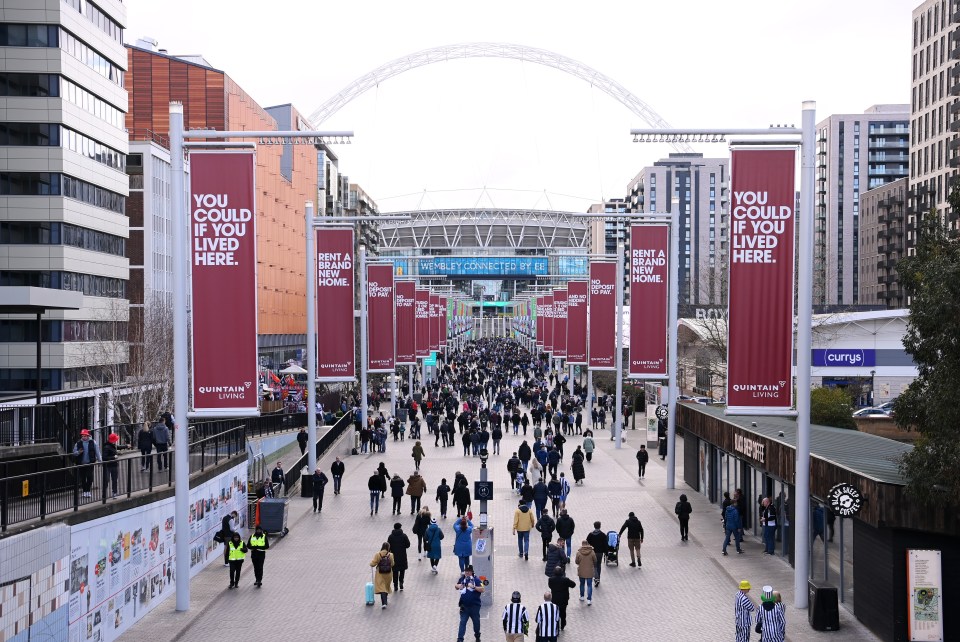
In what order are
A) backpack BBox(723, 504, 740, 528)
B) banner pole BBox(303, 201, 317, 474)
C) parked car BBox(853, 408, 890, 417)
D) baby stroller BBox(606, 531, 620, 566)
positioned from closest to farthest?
1. baby stroller BBox(606, 531, 620, 566)
2. backpack BBox(723, 504, 740, 528)
3. banner pole BBox(303, 201, 317, 474)
4. parked car BBox(853, 408, 890, 417)

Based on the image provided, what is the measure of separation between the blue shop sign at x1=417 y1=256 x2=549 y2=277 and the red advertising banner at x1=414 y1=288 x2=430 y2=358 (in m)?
126

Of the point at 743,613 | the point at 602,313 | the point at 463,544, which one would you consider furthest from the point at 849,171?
the point at 743,613

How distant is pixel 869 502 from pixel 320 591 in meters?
10.0

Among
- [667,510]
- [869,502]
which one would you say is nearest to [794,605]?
[869,502]

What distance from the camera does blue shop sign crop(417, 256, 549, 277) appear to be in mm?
186625

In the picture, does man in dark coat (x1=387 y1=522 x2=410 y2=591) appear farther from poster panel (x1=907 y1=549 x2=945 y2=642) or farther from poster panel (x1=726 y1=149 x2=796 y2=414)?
poster panel (x1=907 y1=549 x2=945 y2=642)

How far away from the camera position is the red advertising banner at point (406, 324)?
49406mm

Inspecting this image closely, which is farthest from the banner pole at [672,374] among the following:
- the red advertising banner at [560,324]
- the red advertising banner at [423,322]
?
the red advertising banner at [560,324]

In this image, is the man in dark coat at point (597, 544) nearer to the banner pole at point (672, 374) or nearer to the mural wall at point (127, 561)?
the mural wall at point (127, 561)

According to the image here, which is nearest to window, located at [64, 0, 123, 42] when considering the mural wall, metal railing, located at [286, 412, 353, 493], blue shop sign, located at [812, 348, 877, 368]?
metal railing, located at [286, 412, 353, 493]

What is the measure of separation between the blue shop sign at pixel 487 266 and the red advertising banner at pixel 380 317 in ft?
471

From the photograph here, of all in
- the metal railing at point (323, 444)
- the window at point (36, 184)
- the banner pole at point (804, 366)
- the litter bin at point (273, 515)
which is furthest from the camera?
the window at point (36, 184)

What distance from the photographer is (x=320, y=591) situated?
20422 millimetres

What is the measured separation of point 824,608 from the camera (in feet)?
57.2
